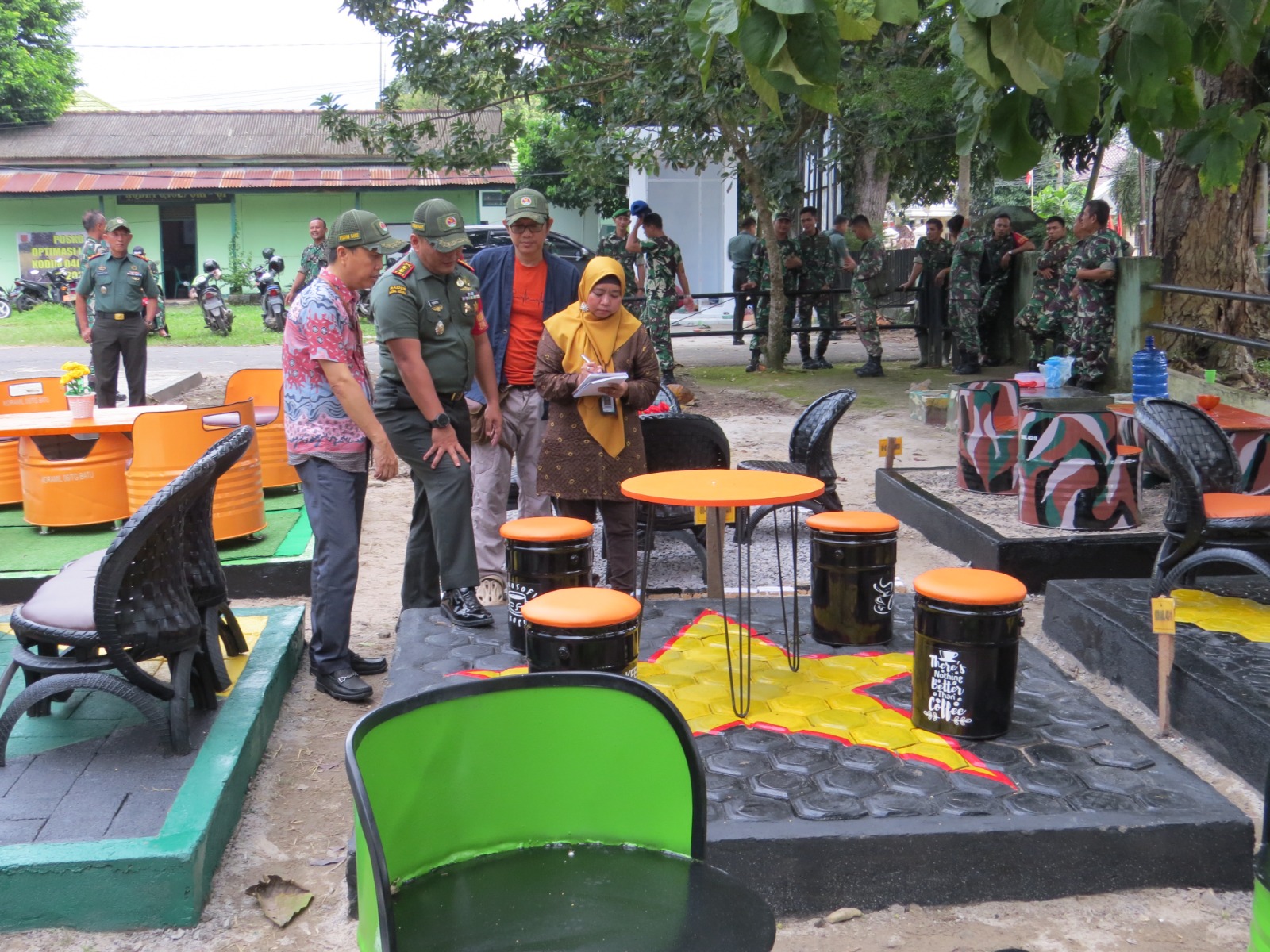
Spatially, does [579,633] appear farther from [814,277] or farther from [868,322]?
[814,277]

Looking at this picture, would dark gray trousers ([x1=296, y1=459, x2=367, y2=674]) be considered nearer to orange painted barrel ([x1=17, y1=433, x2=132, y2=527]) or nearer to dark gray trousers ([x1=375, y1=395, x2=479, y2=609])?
dark gray trousers ([x1=375, y1=395, x2=479, y2=609])

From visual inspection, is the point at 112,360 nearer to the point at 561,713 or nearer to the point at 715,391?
the point at 715,391

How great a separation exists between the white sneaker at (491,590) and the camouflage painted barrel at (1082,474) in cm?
309

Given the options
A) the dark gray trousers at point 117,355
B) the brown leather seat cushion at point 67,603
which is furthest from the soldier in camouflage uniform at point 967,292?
the brown leather seat cushion at point 67,603

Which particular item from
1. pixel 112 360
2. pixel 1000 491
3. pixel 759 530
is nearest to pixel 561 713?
pixel 759 530

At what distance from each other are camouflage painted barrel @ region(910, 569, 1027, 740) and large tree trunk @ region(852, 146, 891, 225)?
56.9ft

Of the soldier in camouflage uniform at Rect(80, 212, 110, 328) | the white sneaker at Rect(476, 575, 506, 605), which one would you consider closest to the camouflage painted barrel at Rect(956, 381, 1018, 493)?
the white sneaker at Rect(476, 575, 506, 605)

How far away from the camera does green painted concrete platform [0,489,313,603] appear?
6.41 meters

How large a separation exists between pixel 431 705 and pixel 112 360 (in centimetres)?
996

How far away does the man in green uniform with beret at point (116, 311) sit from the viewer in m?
10.8

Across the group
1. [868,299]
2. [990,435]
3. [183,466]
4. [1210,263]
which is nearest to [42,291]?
[868,299]

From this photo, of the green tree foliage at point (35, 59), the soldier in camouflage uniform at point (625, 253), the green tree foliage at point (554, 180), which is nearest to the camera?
the soldier in camouflage uniform at point (625, 253)

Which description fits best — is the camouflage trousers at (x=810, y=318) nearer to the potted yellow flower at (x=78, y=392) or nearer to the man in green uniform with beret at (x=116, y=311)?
the man in green uniform with beret at (x=116, y=311)

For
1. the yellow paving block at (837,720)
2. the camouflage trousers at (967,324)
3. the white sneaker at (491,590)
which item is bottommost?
the yellow paving block at (837,720)
